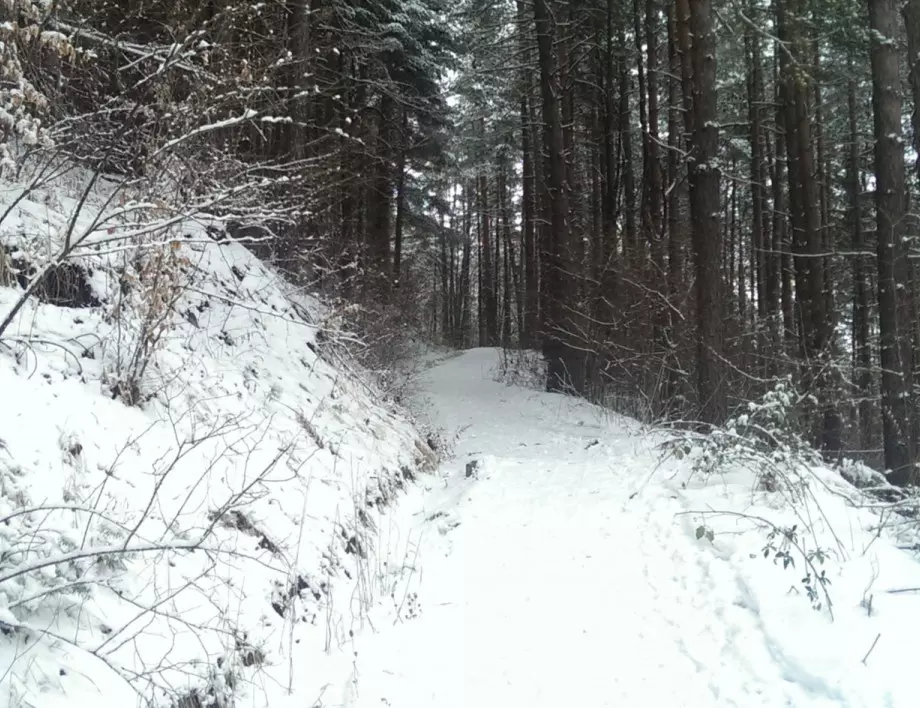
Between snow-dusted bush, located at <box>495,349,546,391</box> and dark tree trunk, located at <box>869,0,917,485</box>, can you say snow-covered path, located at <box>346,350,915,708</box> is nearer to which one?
dark tree trunk, located at <box>869,0,917,485</box>

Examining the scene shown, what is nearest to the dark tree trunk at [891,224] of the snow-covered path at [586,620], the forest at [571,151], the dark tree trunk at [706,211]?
the forest at [571,151]

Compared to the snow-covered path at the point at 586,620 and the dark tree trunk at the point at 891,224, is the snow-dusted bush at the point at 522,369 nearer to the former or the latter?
the dark tree trunk at the point at 891,224

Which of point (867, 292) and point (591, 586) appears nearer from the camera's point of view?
point (591, 586)

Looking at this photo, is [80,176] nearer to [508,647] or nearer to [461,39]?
[508,647]

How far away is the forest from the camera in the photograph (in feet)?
15.7

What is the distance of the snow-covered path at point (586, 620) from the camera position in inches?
120

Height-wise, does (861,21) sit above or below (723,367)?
above

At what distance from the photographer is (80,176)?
593 centimetres

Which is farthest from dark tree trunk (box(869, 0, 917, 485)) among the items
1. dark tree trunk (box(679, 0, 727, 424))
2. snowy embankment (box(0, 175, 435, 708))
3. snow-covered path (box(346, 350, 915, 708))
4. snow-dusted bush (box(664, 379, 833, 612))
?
snowy embankment (box(0, 175, 435, 708))

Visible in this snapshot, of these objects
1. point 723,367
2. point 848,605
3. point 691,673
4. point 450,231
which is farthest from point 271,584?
point 450,231

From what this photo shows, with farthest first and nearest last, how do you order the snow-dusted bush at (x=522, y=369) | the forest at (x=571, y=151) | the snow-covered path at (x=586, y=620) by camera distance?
the snow-dusted bush at (x=522, y=369), the forest at (x=571, y=151), the snow-covered path at (x=586, y=620)

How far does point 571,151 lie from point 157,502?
592 inches

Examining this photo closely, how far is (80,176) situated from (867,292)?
2144cm

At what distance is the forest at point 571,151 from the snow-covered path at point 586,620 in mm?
2218
